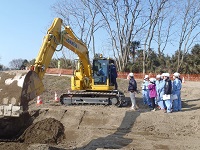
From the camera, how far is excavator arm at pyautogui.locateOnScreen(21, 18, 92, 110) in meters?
7.37

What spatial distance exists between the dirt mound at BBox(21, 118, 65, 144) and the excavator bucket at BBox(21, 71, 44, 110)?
105cm

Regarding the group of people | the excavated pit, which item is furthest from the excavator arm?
the group of people

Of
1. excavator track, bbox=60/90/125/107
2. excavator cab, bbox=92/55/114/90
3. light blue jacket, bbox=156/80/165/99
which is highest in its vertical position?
excavator cab, bbox=92/55/114/90

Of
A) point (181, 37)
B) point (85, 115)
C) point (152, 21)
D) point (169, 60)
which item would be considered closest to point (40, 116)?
point (85, 115)

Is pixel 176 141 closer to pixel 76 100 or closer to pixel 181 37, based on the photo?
pixel 76 100

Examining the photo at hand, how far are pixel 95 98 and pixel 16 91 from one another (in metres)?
7.30

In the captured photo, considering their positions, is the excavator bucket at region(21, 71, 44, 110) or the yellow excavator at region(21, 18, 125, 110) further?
the yellow excavator at region(21, 18, 125, 110)

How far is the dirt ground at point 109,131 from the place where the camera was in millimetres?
7723

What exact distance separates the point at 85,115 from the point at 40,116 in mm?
1784

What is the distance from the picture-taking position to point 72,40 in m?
12.0

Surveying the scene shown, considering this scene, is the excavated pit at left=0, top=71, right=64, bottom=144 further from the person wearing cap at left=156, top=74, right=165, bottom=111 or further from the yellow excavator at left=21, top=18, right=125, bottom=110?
the person wearing cap at left=156, top=74, right=165, bottom=111

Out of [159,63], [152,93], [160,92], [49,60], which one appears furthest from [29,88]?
[159,63]

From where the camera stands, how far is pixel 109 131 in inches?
383

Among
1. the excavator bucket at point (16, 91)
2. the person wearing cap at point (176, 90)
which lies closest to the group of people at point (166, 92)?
the person wearing cap at point (176, 90)
